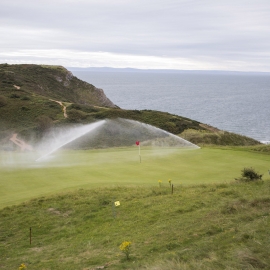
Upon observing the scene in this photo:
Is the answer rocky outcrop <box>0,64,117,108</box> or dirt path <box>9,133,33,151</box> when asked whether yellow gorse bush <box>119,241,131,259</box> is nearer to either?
dirt path <box>9,133,33,151</box>

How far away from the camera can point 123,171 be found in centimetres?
2177

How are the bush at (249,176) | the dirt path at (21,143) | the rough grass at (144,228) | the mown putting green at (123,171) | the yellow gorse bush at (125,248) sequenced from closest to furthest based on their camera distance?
the rough grass at (144,228), the yellow gorse bush at (125,248), the bush at (249,176), the mown putting green at (123,171), the dirt path at (21,143)

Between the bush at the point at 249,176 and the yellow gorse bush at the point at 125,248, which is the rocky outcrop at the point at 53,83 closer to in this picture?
the bush at the point at 249,176

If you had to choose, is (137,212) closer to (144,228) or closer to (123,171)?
(144,228)

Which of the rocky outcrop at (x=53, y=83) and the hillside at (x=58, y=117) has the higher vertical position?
the rocky outcrop at (x=53, y=83)

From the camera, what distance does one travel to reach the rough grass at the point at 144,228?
351 inches

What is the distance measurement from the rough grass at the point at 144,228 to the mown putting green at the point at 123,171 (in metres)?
1.34

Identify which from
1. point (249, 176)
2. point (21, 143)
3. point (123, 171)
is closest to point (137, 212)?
point (249, 176)

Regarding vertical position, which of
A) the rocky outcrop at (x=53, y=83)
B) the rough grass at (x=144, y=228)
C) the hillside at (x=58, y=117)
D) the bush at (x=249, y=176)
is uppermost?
the rocky outcrop at (x=53, y=83)

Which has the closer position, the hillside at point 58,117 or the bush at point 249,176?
the bush at point 249,176

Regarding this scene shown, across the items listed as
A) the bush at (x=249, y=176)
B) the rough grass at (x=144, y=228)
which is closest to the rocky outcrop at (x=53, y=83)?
the rough grass at (x=144, y=228)

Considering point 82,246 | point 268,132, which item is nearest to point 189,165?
point 82,246

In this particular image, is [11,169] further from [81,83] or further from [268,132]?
[81,83]

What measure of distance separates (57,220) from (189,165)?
35.6 feet
